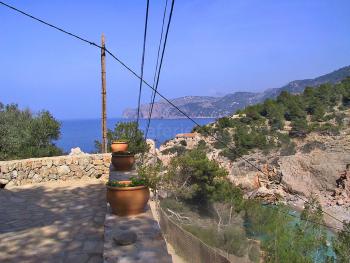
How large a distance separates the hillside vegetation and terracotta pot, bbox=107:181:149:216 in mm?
36868

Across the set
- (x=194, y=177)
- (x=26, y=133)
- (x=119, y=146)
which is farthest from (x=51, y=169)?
(x=194, y=177)

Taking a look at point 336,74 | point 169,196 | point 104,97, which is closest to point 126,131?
point 104,97

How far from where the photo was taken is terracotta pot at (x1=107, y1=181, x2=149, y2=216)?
14.5 ft

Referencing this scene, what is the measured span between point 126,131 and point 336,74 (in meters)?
104

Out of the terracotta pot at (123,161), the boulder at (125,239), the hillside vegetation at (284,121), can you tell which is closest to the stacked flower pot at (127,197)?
the boulder at (125,239)

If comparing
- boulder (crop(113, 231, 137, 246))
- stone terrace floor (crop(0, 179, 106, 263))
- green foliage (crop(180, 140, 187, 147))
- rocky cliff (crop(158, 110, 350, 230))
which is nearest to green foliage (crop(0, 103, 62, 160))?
stone terrace floor (crop(0, 179, 106, 263))

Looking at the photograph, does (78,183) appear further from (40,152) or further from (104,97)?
(40,152)

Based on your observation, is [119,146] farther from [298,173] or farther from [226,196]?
[298,173]

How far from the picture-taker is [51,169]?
10125 mm

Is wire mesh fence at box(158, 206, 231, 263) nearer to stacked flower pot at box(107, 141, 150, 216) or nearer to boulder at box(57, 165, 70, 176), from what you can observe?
stacked flower pot at box(107, 141, 150, 216)

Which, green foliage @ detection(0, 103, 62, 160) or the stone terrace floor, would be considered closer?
the stone terrace floor

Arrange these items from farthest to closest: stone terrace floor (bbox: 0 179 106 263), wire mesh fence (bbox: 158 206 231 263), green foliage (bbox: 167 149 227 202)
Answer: green foliage (bbox: 167 149 227 202)
wire mesh fence (bbox: 158 206 231 263)
stone terrace floor (bbox: 0 179 106 263)

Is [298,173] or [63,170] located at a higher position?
[63,170]

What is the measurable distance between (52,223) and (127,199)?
1.88 m
